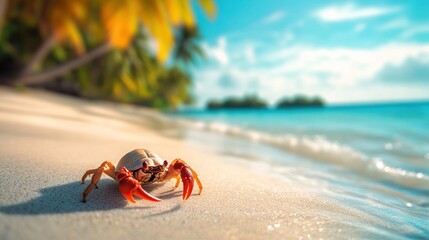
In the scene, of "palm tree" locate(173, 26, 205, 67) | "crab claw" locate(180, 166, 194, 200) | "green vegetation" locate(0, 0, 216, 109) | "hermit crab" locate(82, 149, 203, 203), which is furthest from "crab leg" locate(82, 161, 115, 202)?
"palm tree" locate(173, 26, 205, 67)

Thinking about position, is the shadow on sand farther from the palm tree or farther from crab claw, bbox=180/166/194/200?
the palm tree

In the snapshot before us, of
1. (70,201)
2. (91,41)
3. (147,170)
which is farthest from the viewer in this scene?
(91,41)

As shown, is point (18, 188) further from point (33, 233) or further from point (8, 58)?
point (8, 58)

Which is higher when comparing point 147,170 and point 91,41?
point 91,41

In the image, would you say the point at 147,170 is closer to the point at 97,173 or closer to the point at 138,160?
the point at 138,160

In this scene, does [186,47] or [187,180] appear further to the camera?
[186,47]

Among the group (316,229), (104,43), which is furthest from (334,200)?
(104,43)

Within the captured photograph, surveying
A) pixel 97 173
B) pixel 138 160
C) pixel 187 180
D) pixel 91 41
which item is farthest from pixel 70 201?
pixel 91 41

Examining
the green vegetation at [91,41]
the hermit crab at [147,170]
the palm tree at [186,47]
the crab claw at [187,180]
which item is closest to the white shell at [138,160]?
the hermit crab at [147,170]

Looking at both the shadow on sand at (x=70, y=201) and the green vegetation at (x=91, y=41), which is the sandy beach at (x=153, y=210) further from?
the green vegetation at (x=91, y=41)
